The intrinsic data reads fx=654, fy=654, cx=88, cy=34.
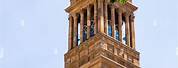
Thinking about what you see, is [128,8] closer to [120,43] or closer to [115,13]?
[115,13]

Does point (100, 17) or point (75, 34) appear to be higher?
point (100, 17)

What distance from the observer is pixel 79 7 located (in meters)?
46.5

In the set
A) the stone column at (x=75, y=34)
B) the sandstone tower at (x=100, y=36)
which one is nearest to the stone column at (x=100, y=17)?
the sandstone tower at (x=100, y=36)

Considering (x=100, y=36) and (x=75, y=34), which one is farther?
(x=75, y=34)

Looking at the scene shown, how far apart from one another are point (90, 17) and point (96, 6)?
1.07 m

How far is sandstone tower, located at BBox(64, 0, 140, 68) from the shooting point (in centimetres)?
4212

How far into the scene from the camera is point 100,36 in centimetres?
4284

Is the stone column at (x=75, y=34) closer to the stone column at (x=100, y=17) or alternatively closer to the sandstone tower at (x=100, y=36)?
the sandstone tower at (x=100, y=36)

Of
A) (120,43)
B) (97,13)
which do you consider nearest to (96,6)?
(97,13)

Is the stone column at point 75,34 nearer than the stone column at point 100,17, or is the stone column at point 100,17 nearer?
the stone column at point 100,17

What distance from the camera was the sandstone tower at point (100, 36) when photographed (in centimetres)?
4212

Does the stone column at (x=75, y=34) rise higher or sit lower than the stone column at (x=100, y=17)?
lower

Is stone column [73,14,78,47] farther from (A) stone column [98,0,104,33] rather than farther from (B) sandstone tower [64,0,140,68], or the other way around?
(A) stone column [98,0,104,33]

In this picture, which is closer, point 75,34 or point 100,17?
point 100,17
